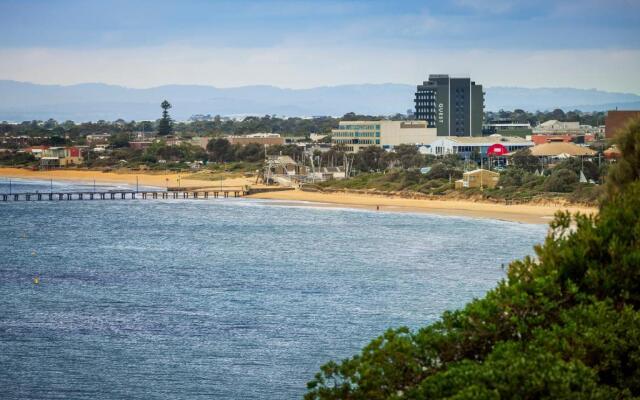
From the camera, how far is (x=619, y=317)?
17344 mm

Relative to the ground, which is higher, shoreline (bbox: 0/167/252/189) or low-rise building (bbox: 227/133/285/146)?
low-rise building (bbox: 227/133/285/146)

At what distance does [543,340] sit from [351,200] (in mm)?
89525

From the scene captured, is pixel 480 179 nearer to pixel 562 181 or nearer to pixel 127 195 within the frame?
pixel 562 181

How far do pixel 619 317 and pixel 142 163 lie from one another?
145592mm

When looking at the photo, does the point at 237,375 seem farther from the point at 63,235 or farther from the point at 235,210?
the point at 235,210

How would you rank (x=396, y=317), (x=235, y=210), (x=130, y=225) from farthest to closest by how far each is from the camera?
(x=235, y=210) < (x=130, y=225) < (x=396, y=317)

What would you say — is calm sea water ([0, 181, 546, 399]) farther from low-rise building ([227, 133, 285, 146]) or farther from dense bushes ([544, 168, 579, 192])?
low-rise building ([227, 133, 285, 146])

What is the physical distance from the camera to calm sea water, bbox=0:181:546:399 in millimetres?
32375

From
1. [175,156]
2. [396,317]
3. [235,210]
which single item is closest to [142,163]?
[175,156]

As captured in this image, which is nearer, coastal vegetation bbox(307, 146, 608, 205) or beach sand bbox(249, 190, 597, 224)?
beach sand bbox(249, 190, 597, 224)

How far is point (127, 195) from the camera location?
119 metres

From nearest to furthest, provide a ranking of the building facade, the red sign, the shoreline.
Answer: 1. the shoreline
2. the red sign
3. the building facade

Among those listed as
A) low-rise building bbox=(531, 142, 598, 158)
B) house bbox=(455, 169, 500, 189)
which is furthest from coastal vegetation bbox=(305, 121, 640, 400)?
low-rise building bbox=(531, 142, 598, 158)

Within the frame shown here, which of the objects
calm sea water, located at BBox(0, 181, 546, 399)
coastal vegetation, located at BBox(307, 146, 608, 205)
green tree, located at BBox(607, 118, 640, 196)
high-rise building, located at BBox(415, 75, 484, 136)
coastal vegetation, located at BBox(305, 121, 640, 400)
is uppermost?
high-rise building, located at BBox(415, 75, 484, 136)
